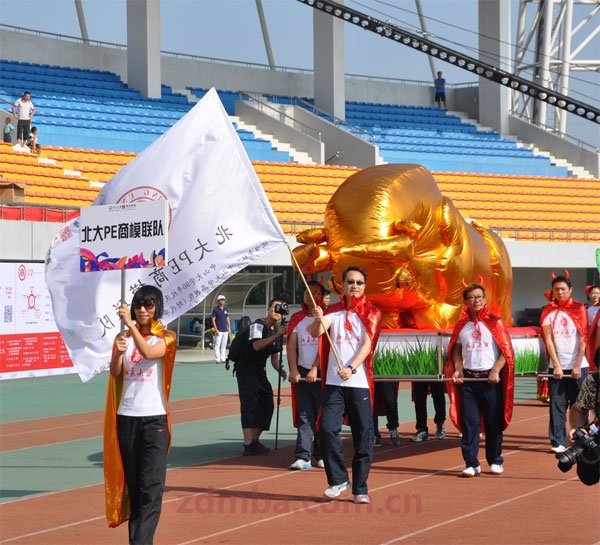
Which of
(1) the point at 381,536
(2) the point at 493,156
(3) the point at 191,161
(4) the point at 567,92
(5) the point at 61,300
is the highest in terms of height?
(4) the point at 567,92

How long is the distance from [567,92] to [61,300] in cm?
3610

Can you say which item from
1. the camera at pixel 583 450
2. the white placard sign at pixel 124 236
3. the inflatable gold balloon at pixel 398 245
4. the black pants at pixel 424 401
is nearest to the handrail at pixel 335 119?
the black pants at pixel 424 401

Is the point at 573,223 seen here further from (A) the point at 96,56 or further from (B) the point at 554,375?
(B) the point at 554,375

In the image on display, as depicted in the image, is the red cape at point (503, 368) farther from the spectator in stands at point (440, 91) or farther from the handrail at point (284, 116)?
the spectator in stands at point (440, 91)

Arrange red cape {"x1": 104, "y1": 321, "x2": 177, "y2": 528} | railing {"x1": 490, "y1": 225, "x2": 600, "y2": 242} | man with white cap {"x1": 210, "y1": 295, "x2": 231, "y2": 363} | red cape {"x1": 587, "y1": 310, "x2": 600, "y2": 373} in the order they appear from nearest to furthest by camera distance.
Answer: red cape {"x1": 104, "y1": 321, "x2": 177, "y2": 528} → red cape {"x1": 587, "y1": 310, "x2": 600, "y2": 373} → man with white cap {"x1": 210, "y1": 295, "x2": 231, "y2": 363} → railing {"x1": 490, "y1": 225, "x2": 600, "y2": 242}

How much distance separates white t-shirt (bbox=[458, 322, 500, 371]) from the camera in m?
9.72

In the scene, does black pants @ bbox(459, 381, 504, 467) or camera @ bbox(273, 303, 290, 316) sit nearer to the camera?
black pants @ bbox(459, 381, 504, 467)

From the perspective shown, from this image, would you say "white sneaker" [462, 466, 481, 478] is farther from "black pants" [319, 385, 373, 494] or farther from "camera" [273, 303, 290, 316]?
"camera" [273, 303, 290, 316]

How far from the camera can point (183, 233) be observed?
26.6 ft

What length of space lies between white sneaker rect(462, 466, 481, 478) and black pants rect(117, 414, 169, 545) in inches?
138

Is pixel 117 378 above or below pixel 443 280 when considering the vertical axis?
below

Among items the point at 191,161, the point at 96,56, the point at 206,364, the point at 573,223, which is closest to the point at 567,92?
the point at 573,223

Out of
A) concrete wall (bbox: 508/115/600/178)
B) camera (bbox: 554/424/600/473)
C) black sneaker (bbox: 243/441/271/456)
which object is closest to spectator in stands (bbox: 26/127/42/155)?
black sneaker (bbox: 243/441/271/456)

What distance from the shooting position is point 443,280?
11305 millimetres
